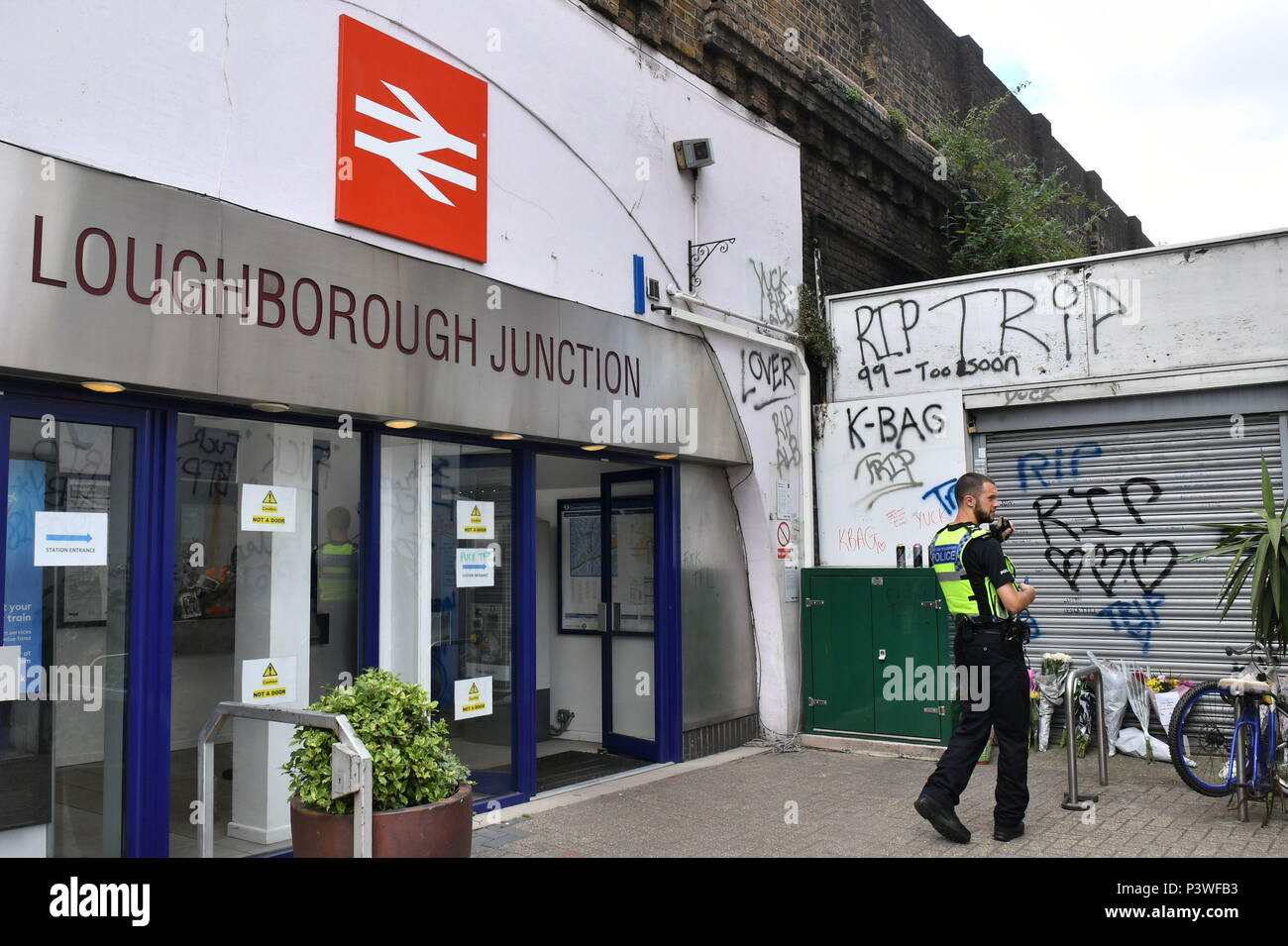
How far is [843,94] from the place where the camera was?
36.3ft

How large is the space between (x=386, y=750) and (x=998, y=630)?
11.6ft

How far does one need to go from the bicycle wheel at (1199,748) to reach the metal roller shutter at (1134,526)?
0.80m

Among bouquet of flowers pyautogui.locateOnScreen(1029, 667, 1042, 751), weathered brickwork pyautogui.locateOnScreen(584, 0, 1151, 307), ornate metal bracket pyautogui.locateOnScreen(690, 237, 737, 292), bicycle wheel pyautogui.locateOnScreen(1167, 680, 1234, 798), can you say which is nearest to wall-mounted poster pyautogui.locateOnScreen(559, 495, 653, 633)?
ornate metal bracket pyautogui.locateOnScreen(690, 237, 737, 292)

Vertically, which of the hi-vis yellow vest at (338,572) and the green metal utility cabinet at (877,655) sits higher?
the hi-vis yellow vest at (338,572)

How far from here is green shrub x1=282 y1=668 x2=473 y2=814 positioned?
4328mm

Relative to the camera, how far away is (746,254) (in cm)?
962

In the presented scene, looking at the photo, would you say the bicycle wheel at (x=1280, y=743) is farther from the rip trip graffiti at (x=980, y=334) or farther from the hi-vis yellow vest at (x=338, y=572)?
the hi-vis yellow vest at (x=338, y=572)

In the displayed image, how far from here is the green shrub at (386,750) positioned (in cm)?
433

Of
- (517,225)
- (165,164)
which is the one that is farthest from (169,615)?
(517,225)

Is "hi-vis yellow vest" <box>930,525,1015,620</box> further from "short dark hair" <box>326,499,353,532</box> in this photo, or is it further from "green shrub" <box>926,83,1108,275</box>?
"green shrub" <box>926,83,1108,275</box>

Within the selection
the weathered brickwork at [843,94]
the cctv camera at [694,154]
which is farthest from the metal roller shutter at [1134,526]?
the cctv camera at [694,154]

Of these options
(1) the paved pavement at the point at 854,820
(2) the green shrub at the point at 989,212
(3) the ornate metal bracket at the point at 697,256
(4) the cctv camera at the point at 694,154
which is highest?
(2) the green shrub at the point at 989,212

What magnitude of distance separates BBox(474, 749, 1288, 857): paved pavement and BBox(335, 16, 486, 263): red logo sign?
3671 millimetres

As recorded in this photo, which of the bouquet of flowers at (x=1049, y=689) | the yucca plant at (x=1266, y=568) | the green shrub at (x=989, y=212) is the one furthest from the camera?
the green shrub at (x=989, y=212)
